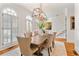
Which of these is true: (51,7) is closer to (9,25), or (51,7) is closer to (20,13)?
(20,13)

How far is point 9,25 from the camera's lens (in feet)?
7.68

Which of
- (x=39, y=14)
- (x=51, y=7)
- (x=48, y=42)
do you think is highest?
(x=51, y=7)

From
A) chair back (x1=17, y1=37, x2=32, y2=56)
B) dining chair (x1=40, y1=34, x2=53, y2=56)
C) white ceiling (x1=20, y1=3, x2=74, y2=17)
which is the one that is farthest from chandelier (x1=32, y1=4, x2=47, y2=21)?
chair back (x1=17, y1=37, x2=32, y2=56)

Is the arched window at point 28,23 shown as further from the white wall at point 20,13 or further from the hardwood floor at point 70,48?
the hardwood floor at point 70,48

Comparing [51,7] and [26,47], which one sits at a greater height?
[51,7]

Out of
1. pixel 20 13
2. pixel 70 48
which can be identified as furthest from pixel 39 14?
pixel 70 48

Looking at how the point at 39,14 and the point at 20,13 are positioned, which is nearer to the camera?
the point at 20,13

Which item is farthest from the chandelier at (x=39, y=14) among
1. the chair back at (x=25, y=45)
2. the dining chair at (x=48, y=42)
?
the chair back at (x=25, y=45)

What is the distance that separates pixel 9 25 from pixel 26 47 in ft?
1.72

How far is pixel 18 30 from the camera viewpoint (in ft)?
7.66

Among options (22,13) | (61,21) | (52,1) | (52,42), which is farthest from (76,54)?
(22,13)

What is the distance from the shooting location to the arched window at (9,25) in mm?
2281

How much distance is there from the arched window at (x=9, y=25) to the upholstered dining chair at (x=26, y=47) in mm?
148

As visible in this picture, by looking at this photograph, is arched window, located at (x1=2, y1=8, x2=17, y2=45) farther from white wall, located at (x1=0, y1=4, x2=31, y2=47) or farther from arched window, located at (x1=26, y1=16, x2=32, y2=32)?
arched window, located at (x1=26, y1=16, x2=32, y2=32)
